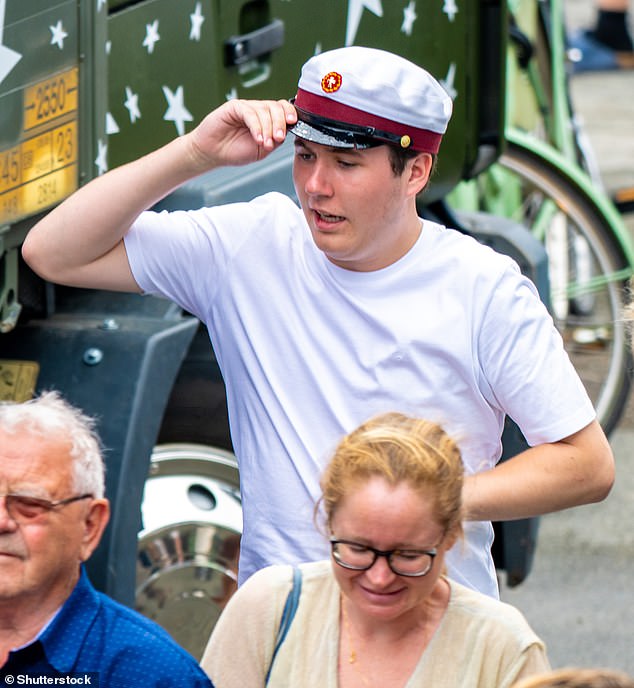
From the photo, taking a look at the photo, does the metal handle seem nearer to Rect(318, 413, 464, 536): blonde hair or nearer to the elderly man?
the elderly man

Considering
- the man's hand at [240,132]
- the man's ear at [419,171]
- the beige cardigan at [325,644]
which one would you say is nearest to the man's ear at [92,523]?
the beige cardigan at [325,644]

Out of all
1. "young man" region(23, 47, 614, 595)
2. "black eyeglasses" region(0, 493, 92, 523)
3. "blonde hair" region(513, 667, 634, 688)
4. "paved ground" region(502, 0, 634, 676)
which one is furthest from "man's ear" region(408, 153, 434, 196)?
"paved ground" region(502, 0, 634, 676)

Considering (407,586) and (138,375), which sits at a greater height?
(407,586)

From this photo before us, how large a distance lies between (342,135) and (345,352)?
1.18 feet

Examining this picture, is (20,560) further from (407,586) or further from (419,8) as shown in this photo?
(419,8)

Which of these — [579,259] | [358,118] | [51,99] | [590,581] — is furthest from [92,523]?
[579,259]

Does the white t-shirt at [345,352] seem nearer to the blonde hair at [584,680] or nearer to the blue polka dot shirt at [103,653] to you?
the blue polka dot shirt at [103,653]

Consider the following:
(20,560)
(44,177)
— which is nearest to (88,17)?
(44,177)

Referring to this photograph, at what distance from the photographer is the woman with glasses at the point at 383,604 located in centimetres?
244

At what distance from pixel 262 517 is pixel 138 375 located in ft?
3.02

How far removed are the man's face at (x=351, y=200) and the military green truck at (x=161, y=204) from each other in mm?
798

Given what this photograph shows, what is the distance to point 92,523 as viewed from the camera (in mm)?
2744

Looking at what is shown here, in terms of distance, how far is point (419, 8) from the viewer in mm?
5055

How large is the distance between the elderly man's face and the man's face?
553mm
